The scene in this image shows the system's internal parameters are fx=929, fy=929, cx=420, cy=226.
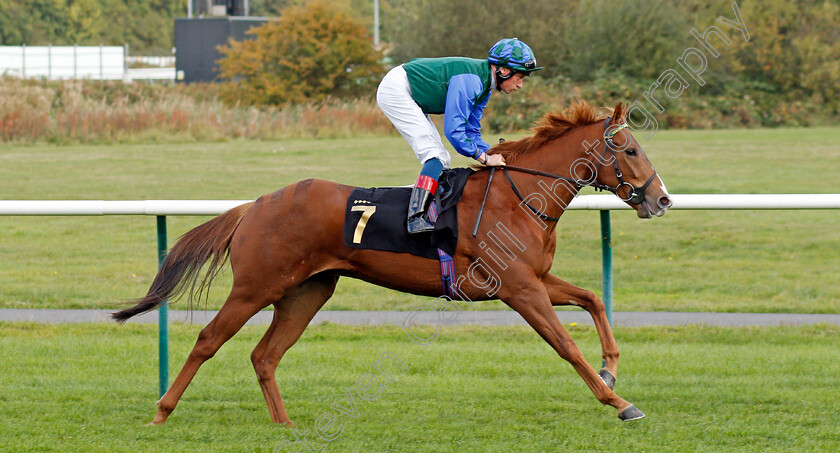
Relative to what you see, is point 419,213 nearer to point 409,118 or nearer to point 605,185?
point 409,118

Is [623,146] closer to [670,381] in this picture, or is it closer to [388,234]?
[388,234]

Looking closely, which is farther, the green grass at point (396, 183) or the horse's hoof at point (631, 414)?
the green grass at point (396, 183)

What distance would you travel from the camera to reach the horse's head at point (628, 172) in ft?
14.6

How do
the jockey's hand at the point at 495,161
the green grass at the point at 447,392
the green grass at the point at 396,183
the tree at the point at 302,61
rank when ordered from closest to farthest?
1. the green grass at the point at 447,392
2. the jockey's hand at the point at 495,161
3. the green grass at the point at 396,183
4. the tree at the point at 302,61

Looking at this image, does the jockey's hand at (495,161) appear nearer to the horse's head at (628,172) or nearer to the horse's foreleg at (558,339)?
the horse's head at (628,172)

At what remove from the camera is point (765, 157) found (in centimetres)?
1703

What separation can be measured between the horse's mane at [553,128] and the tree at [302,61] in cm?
2094

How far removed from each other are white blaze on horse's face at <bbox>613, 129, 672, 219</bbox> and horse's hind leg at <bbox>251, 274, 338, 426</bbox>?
5.17 ft

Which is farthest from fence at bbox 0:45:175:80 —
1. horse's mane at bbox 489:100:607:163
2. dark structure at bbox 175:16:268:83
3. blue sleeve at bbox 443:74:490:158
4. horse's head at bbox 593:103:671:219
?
horse's head at bbox 593:103:671:219

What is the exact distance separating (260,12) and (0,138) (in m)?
36.9

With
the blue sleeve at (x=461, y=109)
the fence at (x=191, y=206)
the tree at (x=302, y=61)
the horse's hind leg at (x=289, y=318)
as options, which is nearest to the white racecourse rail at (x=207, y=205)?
the fence at (x=191, y=206)

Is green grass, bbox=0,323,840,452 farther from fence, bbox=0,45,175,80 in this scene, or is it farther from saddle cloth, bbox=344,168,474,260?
fence, bbox=0,45,175,80

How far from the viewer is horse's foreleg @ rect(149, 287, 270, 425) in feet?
14.9

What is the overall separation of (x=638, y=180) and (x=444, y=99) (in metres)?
1.04
